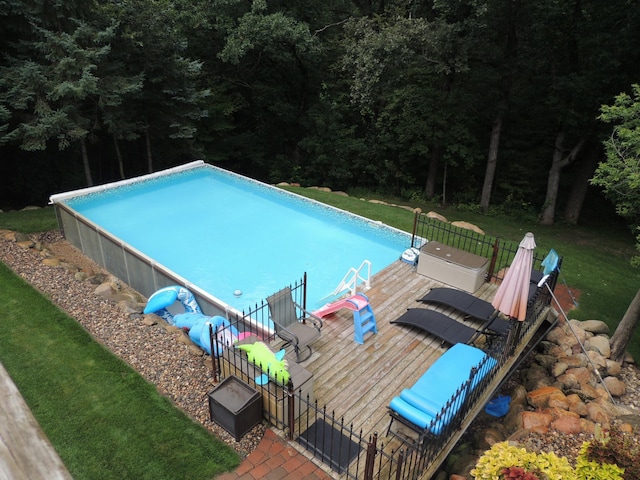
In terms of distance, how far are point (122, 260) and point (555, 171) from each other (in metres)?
15.2

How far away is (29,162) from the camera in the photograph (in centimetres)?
1666

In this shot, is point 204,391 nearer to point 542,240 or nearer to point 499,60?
point 542,240

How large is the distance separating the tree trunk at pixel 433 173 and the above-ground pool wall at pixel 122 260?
13.4 meters

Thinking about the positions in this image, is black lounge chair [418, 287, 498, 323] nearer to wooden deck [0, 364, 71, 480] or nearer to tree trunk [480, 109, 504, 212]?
wooden deck [0, 364, 71, 480]

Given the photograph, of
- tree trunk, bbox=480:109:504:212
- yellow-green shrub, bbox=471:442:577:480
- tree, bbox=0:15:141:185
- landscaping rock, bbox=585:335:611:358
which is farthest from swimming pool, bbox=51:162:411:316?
tree trunk, bbox=480:109:504:212

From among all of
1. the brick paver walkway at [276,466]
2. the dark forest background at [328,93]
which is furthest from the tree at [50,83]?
the brick paver walkway at [276,466]

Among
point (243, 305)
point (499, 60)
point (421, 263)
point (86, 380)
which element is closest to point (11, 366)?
point (86, 380)

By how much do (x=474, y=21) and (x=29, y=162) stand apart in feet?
53.1

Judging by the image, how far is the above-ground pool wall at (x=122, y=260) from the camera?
882 centimetres

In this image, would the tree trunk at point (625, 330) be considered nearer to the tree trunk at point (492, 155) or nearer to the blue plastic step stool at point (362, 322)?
the blue plastic step stool at point (362, 322)

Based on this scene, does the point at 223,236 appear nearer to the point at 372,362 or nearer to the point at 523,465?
the point at 372,362

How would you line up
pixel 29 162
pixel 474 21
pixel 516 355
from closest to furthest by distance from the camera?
pixel 516 355 → pixel 474 21 → pixel 29 162

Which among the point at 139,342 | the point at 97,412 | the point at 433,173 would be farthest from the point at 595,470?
the point at 433,173

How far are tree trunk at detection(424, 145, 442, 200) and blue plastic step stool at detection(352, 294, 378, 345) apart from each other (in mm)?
13057
